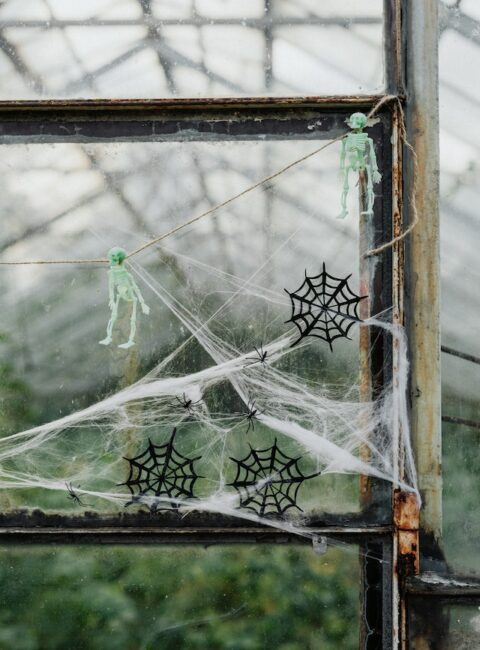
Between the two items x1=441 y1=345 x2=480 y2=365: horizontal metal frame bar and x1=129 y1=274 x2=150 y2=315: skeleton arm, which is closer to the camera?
x1=129 y1=274 x2=150 y2=315: skeleton arm

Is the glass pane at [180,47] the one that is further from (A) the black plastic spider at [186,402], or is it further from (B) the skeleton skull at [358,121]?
(A) the black plastic spider at [186,402]

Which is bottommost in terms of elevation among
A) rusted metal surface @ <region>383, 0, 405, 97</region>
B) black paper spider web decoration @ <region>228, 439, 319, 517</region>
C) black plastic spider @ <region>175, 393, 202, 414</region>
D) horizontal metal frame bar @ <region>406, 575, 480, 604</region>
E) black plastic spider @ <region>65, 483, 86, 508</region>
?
horizontal metal frame bar @ <region>406, 575, 480, 604</region>

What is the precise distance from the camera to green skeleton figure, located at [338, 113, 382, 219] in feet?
6.64

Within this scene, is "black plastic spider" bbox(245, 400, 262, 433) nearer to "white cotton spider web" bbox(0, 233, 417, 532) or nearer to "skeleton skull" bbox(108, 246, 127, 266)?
"white cotton spider web" bbox(0, 233, 417, 532)

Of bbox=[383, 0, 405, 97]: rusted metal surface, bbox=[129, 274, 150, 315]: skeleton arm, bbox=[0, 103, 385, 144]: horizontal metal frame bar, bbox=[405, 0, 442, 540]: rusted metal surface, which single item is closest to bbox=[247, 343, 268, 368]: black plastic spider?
bbox=[129, 274, 150, 315]: skeleton arm

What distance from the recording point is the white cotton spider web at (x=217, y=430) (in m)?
2.09

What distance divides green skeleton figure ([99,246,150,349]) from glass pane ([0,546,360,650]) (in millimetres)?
726

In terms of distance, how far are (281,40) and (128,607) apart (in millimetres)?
1977

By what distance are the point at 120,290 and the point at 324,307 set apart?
0.67 metres

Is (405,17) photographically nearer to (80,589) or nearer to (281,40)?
(281,40)

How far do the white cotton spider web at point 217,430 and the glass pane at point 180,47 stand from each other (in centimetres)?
65

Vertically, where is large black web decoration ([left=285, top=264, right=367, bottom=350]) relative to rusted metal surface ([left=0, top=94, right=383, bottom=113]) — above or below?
below

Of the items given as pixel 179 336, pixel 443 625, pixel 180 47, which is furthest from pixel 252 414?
pixel 180 47

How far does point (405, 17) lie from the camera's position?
212 centimetres
